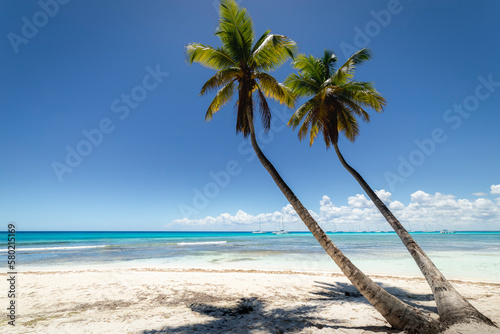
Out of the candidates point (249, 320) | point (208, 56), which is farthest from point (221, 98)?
point (249, 320)

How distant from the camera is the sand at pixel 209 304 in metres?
4.76

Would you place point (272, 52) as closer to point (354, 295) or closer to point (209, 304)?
point (209, 304)

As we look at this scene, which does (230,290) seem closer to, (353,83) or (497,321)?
(497,321)

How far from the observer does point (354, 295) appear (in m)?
7.26

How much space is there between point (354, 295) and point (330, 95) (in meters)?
6.74

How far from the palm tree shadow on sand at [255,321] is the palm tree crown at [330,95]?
5.56 m

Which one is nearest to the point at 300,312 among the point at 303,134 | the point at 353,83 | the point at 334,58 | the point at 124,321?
the point at 124,321

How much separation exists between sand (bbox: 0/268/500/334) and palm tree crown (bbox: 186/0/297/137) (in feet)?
16.3

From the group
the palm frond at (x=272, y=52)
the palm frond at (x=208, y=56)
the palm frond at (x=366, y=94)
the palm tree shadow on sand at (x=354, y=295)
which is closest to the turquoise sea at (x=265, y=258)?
the palm tree shadow on sand at (x=354, y=295)

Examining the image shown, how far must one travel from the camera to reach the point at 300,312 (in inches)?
221

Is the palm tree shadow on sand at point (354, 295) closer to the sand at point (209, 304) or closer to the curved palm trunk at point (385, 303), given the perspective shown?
the sand at point (209, 304)

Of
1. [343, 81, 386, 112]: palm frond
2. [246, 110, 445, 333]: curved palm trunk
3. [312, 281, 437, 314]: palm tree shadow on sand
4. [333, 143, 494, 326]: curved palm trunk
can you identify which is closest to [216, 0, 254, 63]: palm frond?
[343, 81, 386, 112]: palm frond

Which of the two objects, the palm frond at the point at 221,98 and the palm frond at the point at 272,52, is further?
the palm frond at the point at 221,98

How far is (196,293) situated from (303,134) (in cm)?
726
